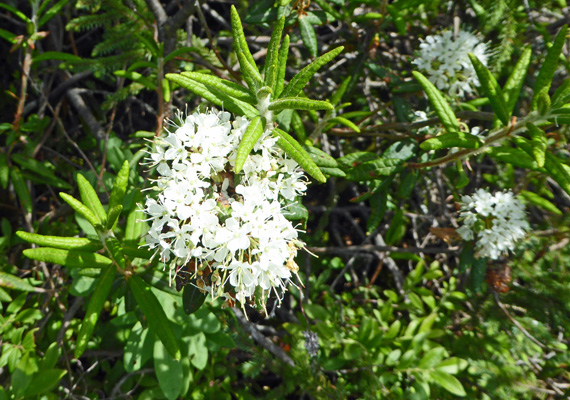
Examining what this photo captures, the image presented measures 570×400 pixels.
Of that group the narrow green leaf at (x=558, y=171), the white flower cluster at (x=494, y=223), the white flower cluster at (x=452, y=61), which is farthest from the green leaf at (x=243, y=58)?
the white flower cluster at (x=494, y=223)

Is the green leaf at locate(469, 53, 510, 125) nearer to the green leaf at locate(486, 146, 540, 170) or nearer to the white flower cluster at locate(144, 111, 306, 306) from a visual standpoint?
the green leaf at locate(486, 146, 540, 170)

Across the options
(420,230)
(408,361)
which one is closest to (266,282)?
(408,361)

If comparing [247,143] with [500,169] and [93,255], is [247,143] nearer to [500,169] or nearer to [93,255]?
[93,255]

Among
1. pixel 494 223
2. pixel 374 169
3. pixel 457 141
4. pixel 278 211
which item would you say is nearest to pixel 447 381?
pixel 494 223

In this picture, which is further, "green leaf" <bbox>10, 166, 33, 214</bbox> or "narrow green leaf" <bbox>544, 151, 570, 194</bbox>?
"green leaf" <bbox>10, 166, 33, 214</bbox>

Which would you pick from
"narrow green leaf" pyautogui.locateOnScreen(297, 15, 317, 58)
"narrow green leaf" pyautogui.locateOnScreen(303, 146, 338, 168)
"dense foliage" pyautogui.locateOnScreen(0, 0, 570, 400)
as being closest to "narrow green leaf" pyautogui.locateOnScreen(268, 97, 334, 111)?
"dense foliage" pyautogui.locateOnScreen(0, 0, 570, 400)

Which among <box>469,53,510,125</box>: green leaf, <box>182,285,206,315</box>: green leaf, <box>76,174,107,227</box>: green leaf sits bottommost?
<box>182,285,206,315</box>: green leaf

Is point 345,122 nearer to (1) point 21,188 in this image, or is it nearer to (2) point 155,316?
(2) point 155,316
